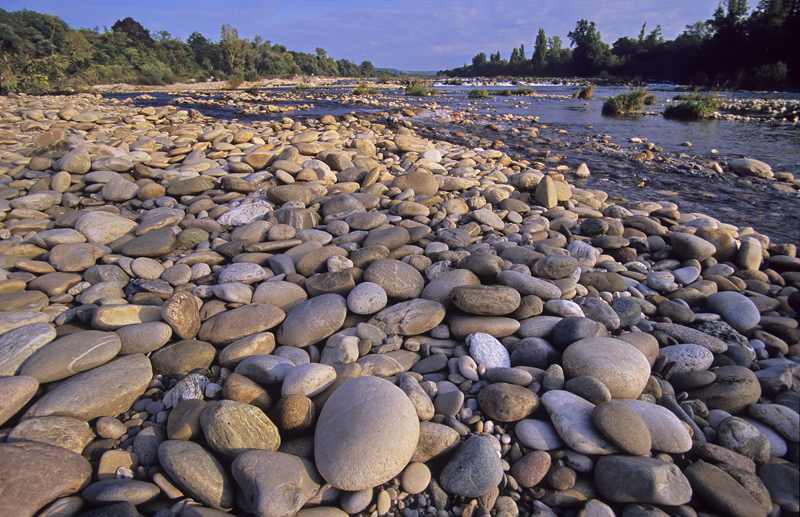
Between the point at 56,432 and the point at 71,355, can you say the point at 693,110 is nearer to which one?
the point at 71,355

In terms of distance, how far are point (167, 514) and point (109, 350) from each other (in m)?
1.18

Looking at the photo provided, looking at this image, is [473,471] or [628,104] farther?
[628,104]

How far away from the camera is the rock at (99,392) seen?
1714 millimetres

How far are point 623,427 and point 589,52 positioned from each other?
76.7 m

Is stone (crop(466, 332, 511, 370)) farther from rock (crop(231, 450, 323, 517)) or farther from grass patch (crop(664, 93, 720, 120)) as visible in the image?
grass patch (crop(664, 93, 720, 120))

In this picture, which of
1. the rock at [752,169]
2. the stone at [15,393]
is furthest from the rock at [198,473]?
the rock at [752,169]

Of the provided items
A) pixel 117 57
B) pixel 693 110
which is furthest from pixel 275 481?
pixel 117 57

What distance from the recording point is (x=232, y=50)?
152ft

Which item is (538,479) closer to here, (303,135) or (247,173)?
(247,173)

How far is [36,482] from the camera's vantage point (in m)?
1.33

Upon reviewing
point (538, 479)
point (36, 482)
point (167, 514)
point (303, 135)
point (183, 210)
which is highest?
point (303, 135)

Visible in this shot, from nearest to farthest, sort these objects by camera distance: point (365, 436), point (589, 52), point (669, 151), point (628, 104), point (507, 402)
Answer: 1. point (365, 436)
2. point (507, 402)
3. point (669, 151)
4. point (628, 104)
5. point (589, 52)

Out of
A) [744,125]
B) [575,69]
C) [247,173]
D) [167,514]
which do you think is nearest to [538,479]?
[167,514]

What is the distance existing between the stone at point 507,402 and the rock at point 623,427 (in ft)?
0.91
